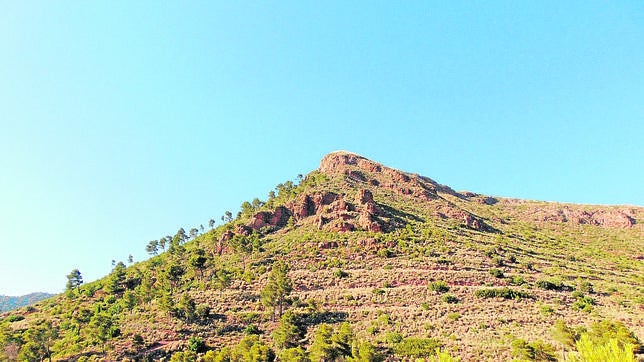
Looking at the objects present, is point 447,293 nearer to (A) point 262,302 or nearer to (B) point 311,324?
(B) point 311,324

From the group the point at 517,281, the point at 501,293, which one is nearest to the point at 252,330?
the point at 501,293

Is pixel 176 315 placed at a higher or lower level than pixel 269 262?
lower

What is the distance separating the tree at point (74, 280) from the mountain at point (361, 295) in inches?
32.8

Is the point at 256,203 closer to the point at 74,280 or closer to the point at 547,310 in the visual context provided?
the point at 74,280

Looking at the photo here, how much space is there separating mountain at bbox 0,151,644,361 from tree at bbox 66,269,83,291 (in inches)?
32.8

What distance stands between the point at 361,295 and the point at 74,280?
8645cm

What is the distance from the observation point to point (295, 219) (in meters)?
88.9

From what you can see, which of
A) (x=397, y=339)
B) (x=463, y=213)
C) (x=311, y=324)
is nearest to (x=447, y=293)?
(x=397, y=339)

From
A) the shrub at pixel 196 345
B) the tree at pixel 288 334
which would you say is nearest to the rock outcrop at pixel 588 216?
the tree at pixel 288 334

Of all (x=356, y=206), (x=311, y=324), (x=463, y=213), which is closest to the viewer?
A: (x=311, y=324)

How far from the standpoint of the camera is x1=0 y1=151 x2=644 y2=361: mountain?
35.4 meters

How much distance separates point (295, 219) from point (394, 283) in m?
39.2

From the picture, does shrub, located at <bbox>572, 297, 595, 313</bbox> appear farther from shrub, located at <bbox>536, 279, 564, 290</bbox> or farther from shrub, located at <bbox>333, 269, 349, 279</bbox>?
shrub, located at <bbox>333, 269, 349, 279</bbox>

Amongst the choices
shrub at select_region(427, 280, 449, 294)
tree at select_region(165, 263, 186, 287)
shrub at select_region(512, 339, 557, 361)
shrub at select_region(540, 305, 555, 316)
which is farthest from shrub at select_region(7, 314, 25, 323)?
shrub at select_region(540, 305, 555, 316)
